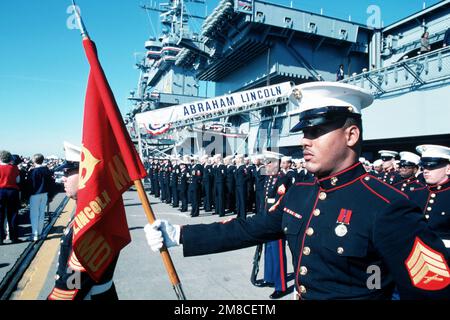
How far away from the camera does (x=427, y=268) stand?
130 centimetres

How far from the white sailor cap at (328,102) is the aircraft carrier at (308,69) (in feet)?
36.0

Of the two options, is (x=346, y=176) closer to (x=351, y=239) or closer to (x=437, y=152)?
(x=351, y=239)

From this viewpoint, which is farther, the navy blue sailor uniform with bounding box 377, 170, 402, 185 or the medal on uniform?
the navy blue sailor uniform with bounding box 377, 170, 402, 185

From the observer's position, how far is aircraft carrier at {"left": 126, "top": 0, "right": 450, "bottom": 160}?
11.7 metres

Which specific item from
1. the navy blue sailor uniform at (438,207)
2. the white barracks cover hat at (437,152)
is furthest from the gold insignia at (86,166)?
the white barracks cover hat at (437,152)

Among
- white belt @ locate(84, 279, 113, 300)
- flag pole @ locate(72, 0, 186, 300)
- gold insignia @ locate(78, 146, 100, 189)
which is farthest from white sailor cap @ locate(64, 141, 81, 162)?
flag pole @ locate(72, 0, 186, 300)

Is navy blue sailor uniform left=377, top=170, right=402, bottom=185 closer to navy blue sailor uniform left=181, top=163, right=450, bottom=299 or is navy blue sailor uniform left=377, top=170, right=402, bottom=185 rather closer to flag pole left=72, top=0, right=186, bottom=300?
navy blue sailor uniform left=181, top=163, right=450, bottom=299

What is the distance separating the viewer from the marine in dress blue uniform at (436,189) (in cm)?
356

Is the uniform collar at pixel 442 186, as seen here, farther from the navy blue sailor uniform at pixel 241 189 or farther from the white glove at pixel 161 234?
the navy blue sailor uniform at pixel 241 189

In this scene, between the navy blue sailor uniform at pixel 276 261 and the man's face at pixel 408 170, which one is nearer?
the navy blue sailor uniform at pixel 276 261

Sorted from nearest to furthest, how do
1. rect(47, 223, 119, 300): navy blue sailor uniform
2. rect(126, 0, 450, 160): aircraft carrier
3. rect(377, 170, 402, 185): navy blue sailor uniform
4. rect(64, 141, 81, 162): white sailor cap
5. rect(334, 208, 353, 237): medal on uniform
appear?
rect(334, 208, 353, 237): medal on uniform → rect(47, 223, 119, 300): navy blue sailor uniform → rect(64, 141, 81, 162): white sailor cap → rect(377, 170, 402, 185): navy blue sailor uniform → rect(126, 0, 450, 160): aircraft carrier

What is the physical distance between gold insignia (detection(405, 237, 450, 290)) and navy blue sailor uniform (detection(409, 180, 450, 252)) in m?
2.46

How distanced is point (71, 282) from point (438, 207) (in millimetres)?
3866

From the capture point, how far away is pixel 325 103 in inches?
66.9
